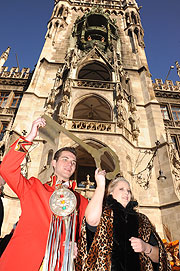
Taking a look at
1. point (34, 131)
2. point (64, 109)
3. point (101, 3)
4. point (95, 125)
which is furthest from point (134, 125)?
point (101, 3)

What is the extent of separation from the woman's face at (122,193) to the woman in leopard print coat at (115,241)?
0.11 m

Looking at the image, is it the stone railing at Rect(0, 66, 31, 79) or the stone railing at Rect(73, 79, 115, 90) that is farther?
the stone railing at Rect(0, 66, 31, 79)

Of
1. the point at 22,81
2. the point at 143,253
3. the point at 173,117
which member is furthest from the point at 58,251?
the point at 22,81

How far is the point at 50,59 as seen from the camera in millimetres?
16047

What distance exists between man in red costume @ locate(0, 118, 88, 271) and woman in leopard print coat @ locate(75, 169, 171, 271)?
39 cm

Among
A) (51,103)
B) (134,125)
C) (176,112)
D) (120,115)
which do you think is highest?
(176,112)

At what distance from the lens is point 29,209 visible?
75.9 inches

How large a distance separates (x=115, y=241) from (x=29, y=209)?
0.99 meters

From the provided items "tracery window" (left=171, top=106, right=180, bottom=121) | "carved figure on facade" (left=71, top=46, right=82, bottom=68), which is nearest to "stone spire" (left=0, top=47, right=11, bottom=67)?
"carved figure on facade" (left=71, top=46, right=82, bottom=68)

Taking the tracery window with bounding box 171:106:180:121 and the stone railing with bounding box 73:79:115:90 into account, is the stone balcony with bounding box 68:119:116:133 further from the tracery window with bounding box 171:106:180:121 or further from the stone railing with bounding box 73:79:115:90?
the tracery window with bounding box 171:106:180:121

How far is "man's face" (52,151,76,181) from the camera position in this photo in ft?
7.32

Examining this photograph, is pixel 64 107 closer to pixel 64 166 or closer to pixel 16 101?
pixel 16 101

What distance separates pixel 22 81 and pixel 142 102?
10849 millimetres

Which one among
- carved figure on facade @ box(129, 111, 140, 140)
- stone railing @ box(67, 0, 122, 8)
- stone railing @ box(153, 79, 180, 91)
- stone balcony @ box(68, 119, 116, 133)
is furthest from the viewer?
stone railing @ box(67, 0, 122, 8)
